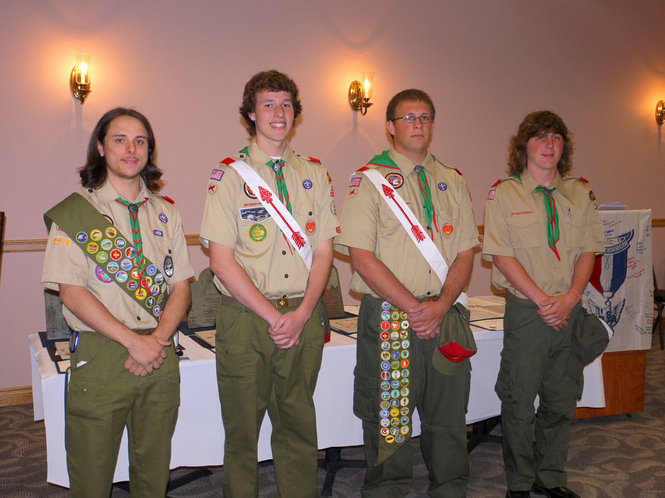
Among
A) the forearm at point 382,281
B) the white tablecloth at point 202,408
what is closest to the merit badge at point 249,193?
the forearm at point 382,281

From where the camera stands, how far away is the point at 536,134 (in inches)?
105

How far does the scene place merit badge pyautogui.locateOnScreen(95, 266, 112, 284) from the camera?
190cm

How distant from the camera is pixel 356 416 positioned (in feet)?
8.59

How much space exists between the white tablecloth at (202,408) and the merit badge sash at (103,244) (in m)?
0.54

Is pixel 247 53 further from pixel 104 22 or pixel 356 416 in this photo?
pixel 356 416

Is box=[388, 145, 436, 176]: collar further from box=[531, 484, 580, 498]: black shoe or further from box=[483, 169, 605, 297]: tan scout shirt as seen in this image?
box=[531, 484, 580, 498]: black shoe

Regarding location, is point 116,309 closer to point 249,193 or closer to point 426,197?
point 249,193

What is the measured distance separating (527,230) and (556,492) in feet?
3.91

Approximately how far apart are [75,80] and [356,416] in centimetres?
291

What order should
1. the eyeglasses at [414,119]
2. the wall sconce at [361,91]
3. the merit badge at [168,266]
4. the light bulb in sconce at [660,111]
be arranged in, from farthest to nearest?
the light bulb in sconce at [660,111], the wall sconce at [361,91], the eyeglasses at [414,119], the merit badge at [168,266]

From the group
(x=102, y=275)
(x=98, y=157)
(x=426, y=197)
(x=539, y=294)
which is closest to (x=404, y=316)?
(x=426, y=197)

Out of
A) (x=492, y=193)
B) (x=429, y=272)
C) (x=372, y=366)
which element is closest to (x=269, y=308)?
(x=372, y=366)

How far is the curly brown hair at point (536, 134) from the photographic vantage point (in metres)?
2.66

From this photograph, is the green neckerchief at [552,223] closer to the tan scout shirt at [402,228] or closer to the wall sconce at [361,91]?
the tan scout shirt at [402,228]
